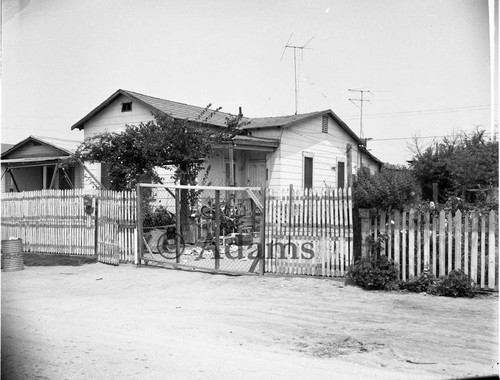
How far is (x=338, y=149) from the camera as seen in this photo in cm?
2223

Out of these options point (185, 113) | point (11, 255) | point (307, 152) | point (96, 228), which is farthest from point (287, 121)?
point (11, 255)

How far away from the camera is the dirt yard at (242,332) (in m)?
5.04

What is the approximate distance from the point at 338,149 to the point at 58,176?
10892mm

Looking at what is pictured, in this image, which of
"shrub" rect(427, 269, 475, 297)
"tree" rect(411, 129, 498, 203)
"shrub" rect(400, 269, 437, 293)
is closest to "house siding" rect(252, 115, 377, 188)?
"tree" rect(411, 129, 498, 203)

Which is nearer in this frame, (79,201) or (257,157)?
(79,201)

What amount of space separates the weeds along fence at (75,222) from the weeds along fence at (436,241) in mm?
5729

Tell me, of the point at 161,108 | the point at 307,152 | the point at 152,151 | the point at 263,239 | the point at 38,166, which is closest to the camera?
the point at 263,239

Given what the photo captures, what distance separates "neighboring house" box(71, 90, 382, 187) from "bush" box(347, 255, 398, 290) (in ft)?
26.1

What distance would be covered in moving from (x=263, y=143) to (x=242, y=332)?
40.9 feet

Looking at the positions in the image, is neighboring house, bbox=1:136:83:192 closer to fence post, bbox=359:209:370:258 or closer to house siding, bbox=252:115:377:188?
house siding, bbox=252:115:377:188

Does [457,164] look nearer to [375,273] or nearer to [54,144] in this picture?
[375,273]

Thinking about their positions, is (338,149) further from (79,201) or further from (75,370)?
(75,370)

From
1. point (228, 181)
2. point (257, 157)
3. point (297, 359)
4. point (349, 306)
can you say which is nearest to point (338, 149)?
point (257, 157)

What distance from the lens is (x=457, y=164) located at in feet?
63.4
